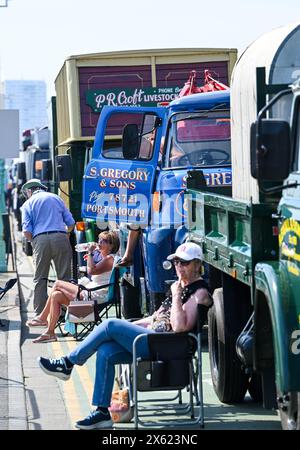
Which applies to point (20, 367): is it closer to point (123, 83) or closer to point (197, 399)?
point (197, 399)

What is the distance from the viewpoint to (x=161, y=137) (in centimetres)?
1380

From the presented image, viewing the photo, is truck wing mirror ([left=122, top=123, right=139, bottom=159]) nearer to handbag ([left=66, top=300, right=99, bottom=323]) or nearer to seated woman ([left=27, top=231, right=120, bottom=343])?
seated woman ([left=27, top=231, right=120, bottom=343])

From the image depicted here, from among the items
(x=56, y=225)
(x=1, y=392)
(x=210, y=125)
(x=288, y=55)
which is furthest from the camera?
(x=56, y=225)

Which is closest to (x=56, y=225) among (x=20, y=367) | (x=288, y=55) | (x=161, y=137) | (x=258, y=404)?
(x=161, y=137)

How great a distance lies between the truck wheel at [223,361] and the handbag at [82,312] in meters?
3.09

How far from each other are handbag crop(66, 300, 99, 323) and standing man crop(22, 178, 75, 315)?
2453 millimetres

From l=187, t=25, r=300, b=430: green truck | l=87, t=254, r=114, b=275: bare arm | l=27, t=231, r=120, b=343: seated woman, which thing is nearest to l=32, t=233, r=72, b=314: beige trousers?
l=27, t=231, r=120, b=343: seated woman

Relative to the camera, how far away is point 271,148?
7023 mm

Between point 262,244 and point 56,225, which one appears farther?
point 56,225

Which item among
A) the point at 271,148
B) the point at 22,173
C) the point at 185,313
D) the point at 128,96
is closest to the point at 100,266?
the point at 128,96

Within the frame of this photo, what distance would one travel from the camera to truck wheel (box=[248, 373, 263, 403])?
10227 millimetres

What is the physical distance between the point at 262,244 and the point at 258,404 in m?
2.51

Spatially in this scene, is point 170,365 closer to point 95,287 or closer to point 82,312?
point 82,312

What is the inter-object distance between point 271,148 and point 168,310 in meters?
2.84
